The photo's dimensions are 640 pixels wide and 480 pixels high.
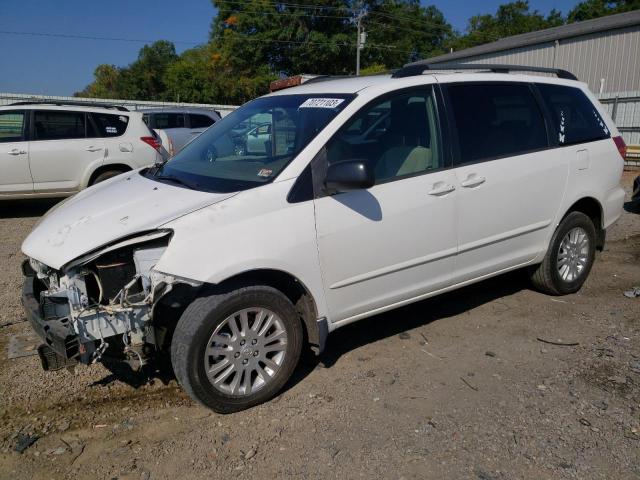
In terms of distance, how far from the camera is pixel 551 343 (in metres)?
4.13

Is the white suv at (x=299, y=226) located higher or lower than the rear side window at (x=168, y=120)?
lower

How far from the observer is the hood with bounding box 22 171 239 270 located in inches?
118

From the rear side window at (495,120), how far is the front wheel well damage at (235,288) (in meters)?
1.52

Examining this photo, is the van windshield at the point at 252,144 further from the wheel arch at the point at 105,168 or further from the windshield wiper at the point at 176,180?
the wheel arch at the point at 105,168

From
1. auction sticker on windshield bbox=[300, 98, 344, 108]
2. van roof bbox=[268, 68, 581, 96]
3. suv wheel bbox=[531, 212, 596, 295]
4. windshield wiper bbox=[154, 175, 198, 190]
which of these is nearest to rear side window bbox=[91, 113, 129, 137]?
van roof bbox=[268, 68, 581, 96]

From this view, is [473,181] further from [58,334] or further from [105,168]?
[105,168]

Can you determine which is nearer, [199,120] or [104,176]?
[104,176]

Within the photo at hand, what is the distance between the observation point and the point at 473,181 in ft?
12.9

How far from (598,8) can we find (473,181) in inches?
2347

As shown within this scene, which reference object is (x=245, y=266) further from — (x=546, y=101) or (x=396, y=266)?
(x=546, y=101)

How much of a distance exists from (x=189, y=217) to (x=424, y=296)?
184 centimetres

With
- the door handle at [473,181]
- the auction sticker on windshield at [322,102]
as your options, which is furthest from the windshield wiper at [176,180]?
the door handle at [473,181]

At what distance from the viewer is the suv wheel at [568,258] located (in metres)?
4.77

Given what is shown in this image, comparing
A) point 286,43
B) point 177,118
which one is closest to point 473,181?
point 177,118
